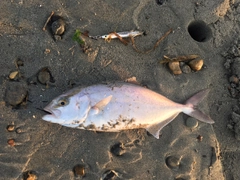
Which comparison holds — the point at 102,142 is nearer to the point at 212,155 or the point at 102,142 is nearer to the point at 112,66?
the point at 112,66

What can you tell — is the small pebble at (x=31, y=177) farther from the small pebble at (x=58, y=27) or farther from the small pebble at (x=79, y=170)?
the small pebble at (x=58, y=27)

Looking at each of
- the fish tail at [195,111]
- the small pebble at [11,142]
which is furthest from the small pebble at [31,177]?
the fish tail at [195,111]

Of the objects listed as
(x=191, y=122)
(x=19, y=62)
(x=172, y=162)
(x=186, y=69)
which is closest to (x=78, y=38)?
(x=19, y=62)

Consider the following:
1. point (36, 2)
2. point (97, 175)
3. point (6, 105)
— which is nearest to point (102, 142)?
point (97, 175)

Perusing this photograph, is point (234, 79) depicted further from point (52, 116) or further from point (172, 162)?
point (52, 116)

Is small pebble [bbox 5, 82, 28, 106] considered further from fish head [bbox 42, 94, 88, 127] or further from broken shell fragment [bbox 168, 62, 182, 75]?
broken shell fragment [bbox 168, 62, 182, 75]

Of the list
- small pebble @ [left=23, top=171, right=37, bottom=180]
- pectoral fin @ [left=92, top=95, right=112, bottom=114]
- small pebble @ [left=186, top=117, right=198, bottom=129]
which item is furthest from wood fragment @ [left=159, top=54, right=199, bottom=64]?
small pebble @ [left=23, top=171, right=37, bottom=180]
